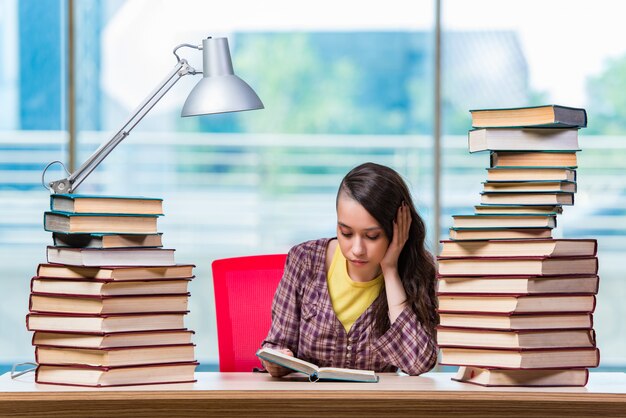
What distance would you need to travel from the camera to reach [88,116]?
13.2 ft

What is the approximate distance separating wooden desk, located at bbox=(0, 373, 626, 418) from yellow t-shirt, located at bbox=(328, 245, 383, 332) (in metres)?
0.53

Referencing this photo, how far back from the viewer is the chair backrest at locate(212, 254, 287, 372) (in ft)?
8.52

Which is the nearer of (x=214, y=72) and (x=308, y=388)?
(x=308, y=388)

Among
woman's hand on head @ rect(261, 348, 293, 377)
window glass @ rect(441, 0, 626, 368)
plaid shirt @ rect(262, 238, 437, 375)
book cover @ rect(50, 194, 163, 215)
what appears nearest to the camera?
book cover @ rect(50, 194, 163, 215)

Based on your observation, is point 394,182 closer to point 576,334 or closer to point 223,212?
point 576,334

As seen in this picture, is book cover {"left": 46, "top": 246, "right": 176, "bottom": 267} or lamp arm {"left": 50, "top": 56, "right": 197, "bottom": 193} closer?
book cover {"left": 46, "top": 246, "right": 176, "bottom": 267}

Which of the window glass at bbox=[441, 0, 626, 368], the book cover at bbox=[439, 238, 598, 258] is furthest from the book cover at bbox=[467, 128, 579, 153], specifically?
the window glass at bbox=[441, 0, 626, 368]

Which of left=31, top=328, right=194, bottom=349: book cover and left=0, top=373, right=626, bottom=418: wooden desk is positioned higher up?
left=31, top=328, right=194, bottom=349: book cover

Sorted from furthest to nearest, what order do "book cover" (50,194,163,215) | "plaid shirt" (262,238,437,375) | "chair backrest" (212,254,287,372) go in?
"chair backrest" (212,254,287,372), "plaid shirt" (262,238,437,375), "book cover" (50,194,163,215)

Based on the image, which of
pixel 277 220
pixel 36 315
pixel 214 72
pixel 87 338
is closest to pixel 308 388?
pixel 87 338

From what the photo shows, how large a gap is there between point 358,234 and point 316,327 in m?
0.31

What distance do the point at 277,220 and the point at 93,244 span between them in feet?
7.18

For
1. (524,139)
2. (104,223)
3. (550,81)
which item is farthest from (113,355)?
(550,81)

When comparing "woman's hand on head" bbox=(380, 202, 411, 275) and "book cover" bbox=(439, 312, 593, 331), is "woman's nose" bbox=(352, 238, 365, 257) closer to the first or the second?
"woman's hand on head" bbox=(380, 202, 411, 275)
